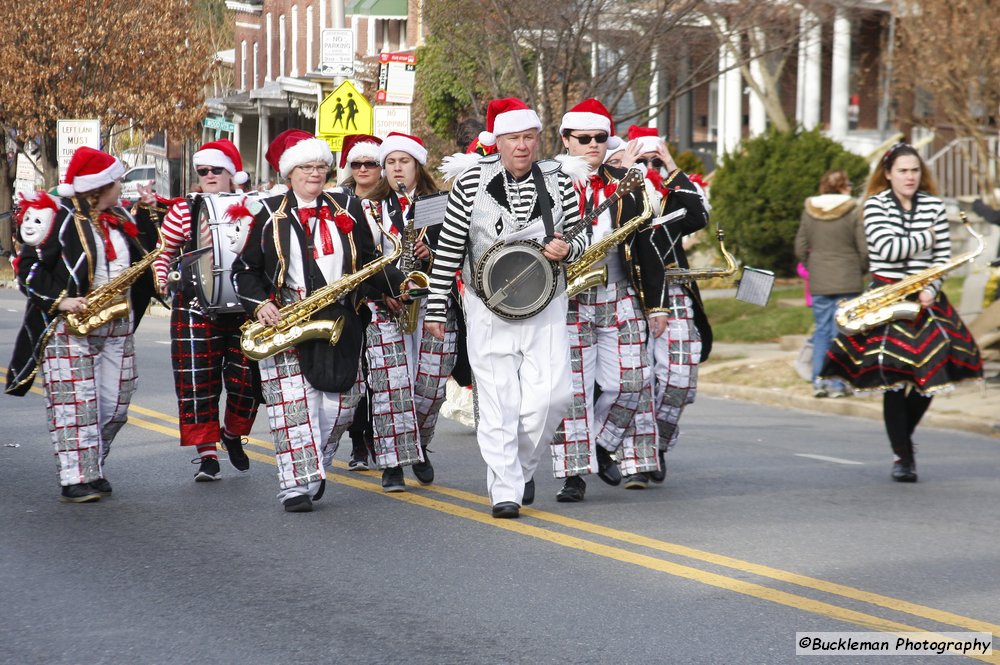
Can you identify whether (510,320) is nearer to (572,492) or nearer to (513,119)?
(513,119)

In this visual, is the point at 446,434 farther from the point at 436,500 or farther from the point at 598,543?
the point at 598,543

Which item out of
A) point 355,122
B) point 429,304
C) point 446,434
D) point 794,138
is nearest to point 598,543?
point 429,304

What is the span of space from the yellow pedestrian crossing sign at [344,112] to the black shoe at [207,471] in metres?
9.89

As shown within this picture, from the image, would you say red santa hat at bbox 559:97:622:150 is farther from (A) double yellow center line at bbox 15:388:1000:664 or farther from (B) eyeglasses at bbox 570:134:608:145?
(A) double yellow center line at bbox 15:388:1000:664

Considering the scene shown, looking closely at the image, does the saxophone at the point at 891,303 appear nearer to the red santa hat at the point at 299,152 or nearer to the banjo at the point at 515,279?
the banjo at the point at 515,279

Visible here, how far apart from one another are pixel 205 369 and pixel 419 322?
1257mm

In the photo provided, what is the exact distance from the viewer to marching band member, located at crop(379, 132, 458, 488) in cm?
886

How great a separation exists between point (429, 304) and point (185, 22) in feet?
95.3

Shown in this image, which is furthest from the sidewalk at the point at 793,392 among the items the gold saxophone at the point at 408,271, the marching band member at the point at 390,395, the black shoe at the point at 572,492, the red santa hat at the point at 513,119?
the red santa hat at the point at 513,119

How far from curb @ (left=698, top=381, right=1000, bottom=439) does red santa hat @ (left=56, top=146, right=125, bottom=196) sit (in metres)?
7.25

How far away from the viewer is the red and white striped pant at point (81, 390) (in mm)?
8289

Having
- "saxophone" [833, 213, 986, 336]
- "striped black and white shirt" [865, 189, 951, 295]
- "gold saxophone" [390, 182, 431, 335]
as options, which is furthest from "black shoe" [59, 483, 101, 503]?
"striped black and white shirt" [865, 189, 951, 295]

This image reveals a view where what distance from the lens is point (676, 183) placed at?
891cm

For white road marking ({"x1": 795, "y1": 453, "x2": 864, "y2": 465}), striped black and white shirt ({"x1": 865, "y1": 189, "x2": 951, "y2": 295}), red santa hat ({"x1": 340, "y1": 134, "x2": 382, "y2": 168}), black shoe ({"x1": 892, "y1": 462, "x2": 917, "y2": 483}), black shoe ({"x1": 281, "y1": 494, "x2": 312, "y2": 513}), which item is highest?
red santa hat ({"x1": 340, "y1": 134, "x2": 382, "y2": 168})
